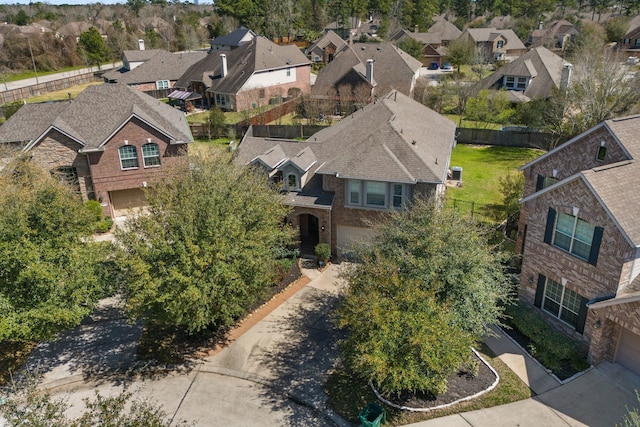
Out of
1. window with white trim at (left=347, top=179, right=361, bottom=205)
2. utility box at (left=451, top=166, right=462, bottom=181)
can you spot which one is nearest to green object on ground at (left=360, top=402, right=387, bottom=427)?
window with white trim at (left=347, top=179, right=361, bottom=205)

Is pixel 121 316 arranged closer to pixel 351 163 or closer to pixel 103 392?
pixel 103 392

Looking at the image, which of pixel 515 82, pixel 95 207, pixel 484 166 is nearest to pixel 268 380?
pixel 95 207

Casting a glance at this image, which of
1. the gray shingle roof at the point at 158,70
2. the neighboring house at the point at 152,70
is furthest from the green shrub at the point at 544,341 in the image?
the gray shingle roof at the point at 158,70

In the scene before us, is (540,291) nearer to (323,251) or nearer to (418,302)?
(418,302)

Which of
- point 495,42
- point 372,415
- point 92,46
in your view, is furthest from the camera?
point 495,42

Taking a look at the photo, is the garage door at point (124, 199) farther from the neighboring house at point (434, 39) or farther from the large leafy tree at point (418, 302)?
the neighboring house at point (434, 39)
